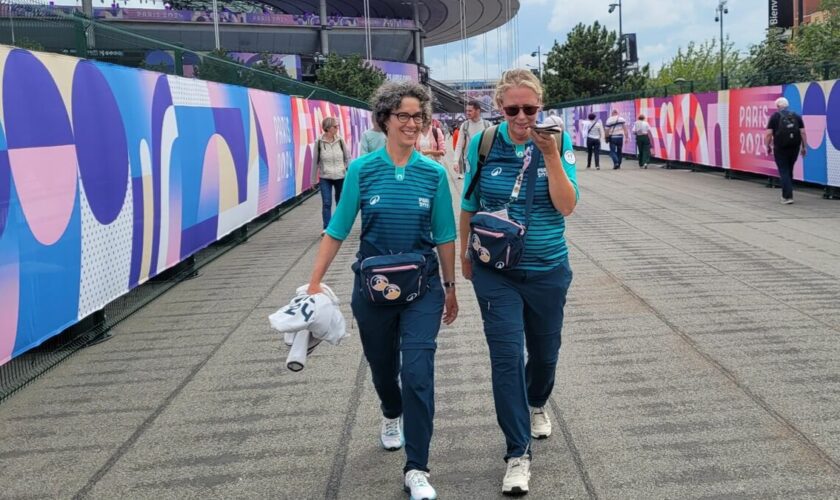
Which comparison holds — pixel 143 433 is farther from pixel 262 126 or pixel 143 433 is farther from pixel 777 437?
pixel 262 126

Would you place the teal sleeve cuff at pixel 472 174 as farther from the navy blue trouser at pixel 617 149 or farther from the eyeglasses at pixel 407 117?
the navy blue trouser at pixel 617 149

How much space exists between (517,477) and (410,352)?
0.68 metres

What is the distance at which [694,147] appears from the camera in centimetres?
2173

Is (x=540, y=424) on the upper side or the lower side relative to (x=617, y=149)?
lower

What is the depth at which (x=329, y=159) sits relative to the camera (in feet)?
38.8

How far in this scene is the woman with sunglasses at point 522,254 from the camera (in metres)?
3.53

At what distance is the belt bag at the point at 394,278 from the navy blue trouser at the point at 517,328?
1.08 ft

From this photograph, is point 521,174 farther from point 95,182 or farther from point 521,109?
point 95,182

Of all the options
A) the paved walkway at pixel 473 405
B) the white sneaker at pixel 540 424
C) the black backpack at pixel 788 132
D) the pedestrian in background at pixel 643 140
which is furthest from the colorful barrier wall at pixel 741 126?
the white sneaker at pixel 540 424

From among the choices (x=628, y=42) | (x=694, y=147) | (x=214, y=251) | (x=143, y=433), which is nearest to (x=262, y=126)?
(x=214, y=251)

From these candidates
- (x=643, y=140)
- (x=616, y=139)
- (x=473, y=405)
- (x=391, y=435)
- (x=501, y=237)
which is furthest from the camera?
(x=643, y=140)

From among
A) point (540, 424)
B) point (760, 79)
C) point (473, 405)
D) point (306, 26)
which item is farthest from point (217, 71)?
point (306, 26)

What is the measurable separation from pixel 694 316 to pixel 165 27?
2677 inches

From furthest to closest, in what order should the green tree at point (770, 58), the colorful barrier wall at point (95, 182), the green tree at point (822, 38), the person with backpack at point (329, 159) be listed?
the green tree at point (822, 38)
the green tree at point (770, 58)
the person with backpack at point (329, 159)
the colorful barrier wall at point (95, 182)
